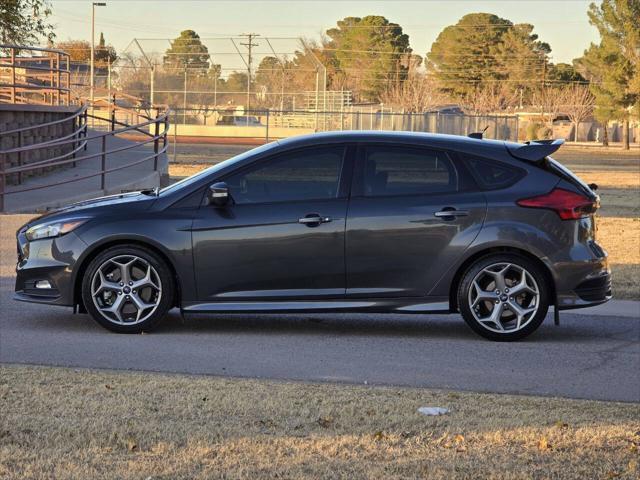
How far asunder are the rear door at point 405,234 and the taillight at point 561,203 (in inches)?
14.5

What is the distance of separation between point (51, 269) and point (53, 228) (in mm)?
314

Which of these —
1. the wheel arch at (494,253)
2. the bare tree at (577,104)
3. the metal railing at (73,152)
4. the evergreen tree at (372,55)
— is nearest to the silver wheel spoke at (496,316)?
the wheel arch at (494,253)

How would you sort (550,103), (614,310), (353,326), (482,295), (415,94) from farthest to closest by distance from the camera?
(550,103) → (415,94) → (614,310) → (353,326) → (482,295)

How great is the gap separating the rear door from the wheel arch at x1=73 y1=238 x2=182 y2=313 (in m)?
1.28

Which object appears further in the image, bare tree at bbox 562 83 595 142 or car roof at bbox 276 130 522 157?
bare tree at bbox 562 83 595 142

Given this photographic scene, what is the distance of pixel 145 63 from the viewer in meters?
58.3

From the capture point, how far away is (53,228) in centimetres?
866

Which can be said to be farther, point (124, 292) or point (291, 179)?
point (291, 179)

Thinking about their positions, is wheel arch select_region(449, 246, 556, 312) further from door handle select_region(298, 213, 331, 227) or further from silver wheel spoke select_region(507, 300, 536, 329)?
door handle select_region(298, 213, 331, 227)

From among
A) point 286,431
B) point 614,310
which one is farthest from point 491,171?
point 286,431

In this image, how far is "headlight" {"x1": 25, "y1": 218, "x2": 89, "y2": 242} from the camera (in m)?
8.59

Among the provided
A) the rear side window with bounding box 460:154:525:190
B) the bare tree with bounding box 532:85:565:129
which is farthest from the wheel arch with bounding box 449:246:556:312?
the bare tree with bounding box 532:85:565:129

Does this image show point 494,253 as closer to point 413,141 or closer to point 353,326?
point 413,141

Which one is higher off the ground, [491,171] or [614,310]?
[491,171]
